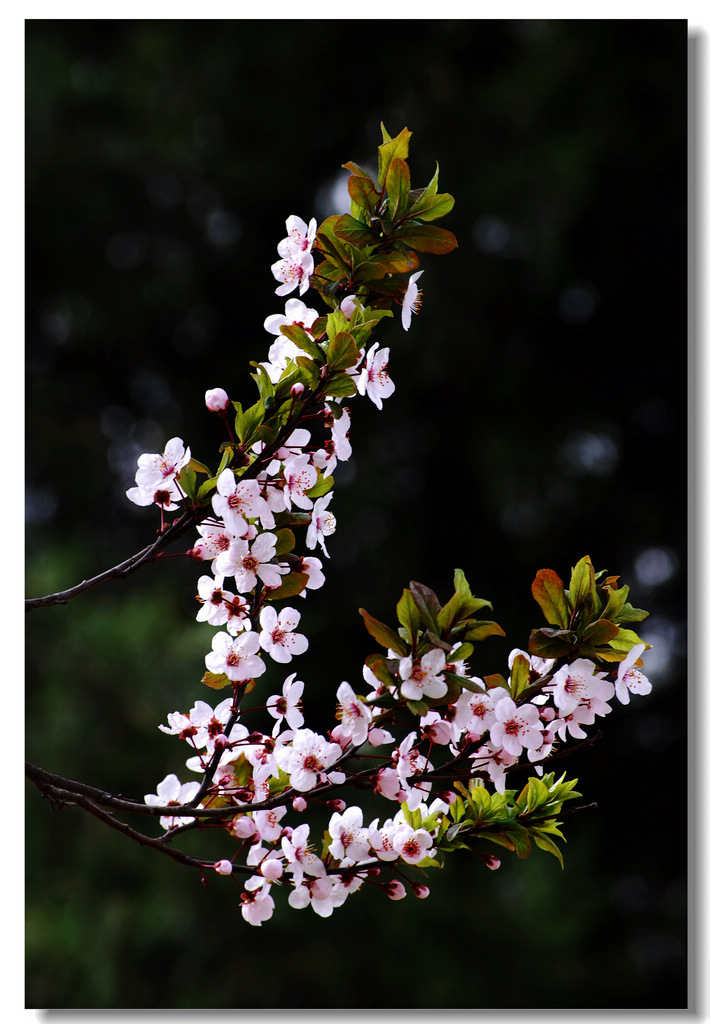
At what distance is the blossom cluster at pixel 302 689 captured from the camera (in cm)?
62

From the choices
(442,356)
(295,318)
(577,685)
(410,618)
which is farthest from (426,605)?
(442,356)

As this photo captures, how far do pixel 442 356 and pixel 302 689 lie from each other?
2150 millimetres

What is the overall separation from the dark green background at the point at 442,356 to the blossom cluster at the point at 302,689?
1.86 m

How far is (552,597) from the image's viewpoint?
2.10 ft

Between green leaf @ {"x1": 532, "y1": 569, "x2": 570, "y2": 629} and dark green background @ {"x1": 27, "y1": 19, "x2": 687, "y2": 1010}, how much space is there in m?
1.91

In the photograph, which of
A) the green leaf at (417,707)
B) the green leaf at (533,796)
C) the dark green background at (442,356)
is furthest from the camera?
the dark green background at (442,356)

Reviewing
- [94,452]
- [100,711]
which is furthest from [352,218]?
[94,452]

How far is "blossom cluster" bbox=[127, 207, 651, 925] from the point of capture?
615 millimetres

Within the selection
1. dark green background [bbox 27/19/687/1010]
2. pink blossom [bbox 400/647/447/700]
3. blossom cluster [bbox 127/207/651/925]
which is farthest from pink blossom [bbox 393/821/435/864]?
dark green background [bbox 27/19/687/1010]

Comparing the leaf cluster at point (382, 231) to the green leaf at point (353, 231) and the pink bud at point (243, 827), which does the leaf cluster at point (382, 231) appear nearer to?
the green leaf at point (353, 231)

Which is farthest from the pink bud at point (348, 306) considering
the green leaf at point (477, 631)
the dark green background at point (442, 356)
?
the dark green background at point (442, 356)

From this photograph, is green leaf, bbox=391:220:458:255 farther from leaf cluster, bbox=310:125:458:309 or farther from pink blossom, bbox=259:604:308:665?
pink blossom, bbox=259:604:308:665

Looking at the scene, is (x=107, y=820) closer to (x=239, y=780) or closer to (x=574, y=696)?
(x=239, y=780)
